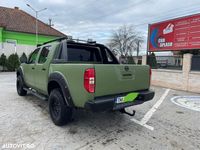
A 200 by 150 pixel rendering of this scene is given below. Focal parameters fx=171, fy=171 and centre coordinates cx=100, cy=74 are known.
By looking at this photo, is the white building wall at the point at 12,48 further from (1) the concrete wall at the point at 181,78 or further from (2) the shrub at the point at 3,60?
(1) the concrete wall at the point at 181,78

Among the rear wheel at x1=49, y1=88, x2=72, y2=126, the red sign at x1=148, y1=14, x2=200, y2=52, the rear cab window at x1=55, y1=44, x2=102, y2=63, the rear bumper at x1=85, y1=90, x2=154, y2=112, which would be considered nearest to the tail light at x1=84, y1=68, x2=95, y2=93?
the rear bumper at x1=85, y1=90, x2=154, y2=112

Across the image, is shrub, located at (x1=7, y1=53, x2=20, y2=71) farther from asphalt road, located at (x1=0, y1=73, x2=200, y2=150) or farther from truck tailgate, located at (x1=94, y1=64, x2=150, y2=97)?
truck tailgate, located at (x1=94, y1=64, x2=150, y2=97)

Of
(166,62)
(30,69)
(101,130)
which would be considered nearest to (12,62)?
(30,69)

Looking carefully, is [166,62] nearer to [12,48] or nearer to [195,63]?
[195,63]

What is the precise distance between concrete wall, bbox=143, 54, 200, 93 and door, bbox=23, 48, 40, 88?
306 inches

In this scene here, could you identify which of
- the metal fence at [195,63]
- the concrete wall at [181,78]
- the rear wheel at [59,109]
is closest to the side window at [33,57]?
the rear wheel at [59,109]

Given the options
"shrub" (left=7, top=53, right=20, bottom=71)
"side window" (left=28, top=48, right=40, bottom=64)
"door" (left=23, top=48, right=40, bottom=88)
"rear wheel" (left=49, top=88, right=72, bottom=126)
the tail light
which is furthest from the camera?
"shrub" (left=7, top=53, right=20, bottom=71)

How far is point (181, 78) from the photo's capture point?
969 centimetres

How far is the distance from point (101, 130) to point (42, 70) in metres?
2.25

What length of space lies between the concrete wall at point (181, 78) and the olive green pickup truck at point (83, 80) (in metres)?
6.09

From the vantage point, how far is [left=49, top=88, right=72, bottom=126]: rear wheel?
3.71m

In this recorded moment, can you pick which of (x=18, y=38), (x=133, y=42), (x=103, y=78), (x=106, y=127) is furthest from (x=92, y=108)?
(x=133, y=42)

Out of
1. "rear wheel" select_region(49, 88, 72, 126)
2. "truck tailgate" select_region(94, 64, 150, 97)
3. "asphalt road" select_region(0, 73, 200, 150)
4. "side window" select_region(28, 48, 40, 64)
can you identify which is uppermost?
"side window" select_region(28, 48, 40, 64)

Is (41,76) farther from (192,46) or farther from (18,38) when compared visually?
(18,38)
